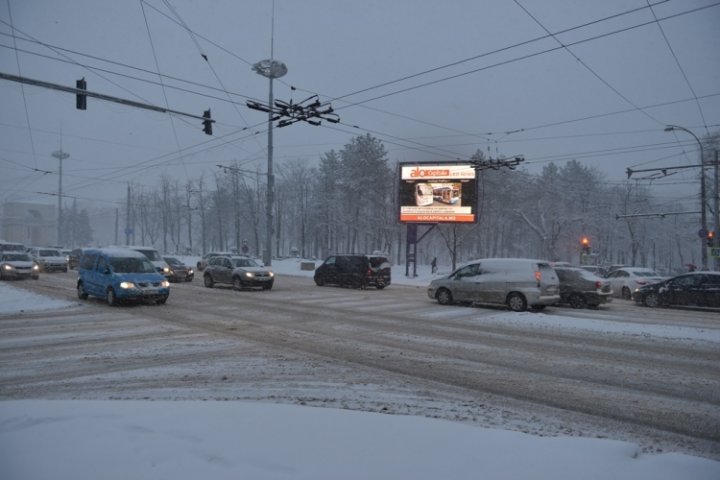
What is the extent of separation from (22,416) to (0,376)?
123 inches

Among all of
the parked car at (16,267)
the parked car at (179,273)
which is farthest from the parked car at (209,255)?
the parked car at (16,267)

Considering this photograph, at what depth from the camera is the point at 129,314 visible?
44.3 feet

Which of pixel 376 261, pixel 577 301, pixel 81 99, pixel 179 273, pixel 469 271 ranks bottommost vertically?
pixel 577 301

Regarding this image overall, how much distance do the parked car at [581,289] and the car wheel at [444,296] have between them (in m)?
4.60

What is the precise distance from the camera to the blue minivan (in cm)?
1507

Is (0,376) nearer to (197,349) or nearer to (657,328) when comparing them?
(197,349)

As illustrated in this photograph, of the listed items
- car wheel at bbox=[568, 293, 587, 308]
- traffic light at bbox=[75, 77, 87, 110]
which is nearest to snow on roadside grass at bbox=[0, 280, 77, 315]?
traffic light at bbox=[75, 77, 87, 110]

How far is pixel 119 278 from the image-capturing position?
15.0 metres

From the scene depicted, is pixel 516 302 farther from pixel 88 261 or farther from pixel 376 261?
pixel 88 261

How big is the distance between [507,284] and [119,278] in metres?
13.2

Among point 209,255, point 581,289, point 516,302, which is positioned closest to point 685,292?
point 581,289

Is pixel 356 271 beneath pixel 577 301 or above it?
above

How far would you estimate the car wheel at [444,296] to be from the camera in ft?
56.8

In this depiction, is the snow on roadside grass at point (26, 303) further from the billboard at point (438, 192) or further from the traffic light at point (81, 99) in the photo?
the billboard at point (438, 192)
